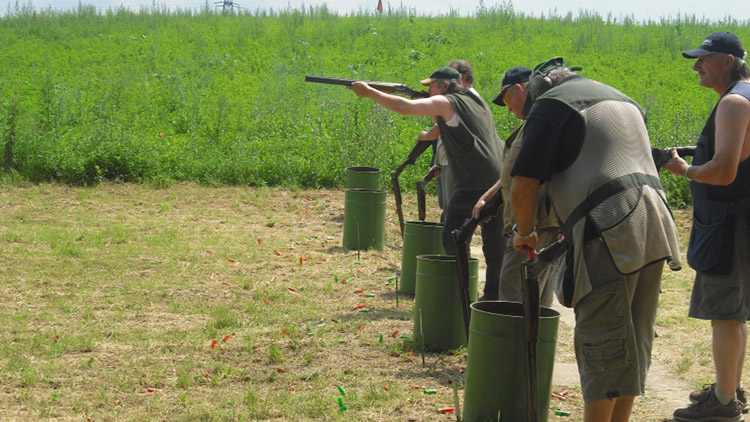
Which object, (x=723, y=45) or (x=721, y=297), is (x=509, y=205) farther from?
(x=723, y=45)

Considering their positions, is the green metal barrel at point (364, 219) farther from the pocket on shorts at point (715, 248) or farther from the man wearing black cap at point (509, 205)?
the pocket on shorts at point (715, 248)

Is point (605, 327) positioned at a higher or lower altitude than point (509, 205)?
lower

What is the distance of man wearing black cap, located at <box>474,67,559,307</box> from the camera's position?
4.22 m

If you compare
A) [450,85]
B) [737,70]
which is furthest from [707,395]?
[450,85]

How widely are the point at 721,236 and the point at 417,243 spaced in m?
3.38

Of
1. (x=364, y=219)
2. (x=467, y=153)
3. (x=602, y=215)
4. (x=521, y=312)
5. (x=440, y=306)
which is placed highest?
(x=602, y=215)

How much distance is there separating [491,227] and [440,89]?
4.04ft

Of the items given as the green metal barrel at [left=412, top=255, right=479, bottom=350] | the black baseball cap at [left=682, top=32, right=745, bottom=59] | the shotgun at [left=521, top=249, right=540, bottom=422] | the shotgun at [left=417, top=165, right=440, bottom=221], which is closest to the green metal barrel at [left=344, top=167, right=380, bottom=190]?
the shotgun at [left=417, top=165, right=440, bottom=221]

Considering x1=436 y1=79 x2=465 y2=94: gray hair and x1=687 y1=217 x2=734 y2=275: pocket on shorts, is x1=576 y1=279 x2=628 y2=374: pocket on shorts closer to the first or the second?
x1=687 y1=217 x2=734 y2=275: pocket on shorts

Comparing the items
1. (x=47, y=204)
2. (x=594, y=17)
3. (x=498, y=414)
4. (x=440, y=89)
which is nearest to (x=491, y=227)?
(x=440, y=89)

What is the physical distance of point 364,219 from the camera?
962 centimetres

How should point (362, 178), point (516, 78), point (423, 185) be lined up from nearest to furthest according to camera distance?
1. point (516, 78)
2. point (423, 185)
3. point (362, 178)

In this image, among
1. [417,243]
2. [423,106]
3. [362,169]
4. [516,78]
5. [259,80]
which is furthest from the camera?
[259,80]

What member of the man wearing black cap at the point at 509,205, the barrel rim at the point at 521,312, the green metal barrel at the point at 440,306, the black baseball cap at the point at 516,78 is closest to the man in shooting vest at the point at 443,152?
the green metal barrel at the point at 440,306
